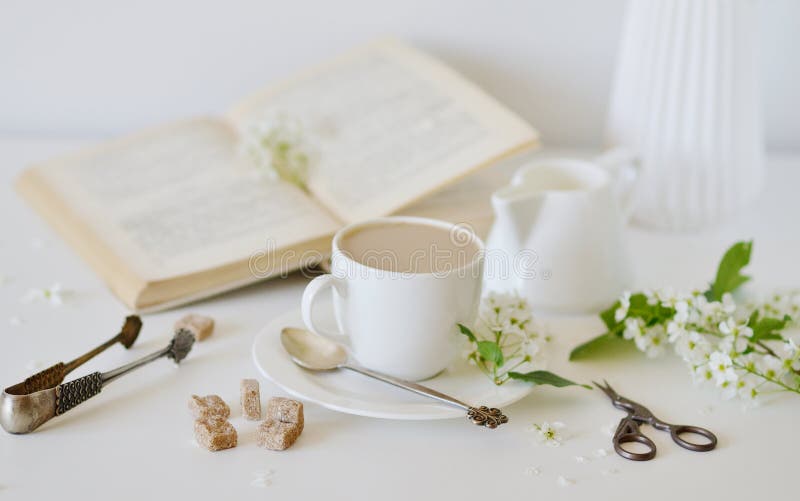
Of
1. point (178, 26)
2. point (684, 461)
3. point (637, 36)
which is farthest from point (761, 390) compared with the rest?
point (178, 26)

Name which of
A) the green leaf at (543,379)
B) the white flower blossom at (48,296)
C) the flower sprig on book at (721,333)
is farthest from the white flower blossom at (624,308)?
the white flower blossom at (48,296)

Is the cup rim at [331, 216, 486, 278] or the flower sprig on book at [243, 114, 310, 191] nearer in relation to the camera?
the cup rim at [331, 216, 486, 278]

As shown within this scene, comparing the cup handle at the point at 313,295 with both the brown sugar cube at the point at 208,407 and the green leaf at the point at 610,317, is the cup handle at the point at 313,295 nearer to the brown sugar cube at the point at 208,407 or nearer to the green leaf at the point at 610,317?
the brown sugar cube at the point at 208,407

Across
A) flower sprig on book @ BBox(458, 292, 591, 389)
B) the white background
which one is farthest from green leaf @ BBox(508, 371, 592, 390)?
the white background

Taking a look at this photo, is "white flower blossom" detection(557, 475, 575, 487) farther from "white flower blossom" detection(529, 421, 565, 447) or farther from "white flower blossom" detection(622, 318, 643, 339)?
"white flower blossom" detection(622, 318, 643, 339)

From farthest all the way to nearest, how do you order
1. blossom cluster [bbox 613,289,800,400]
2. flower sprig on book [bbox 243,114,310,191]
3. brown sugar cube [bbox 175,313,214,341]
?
flower sprig on book [bbox 243,114,310,191], brown sugar cube [bbox 175,313,214,341], blossom cluster [bbox 613,289,800,400]

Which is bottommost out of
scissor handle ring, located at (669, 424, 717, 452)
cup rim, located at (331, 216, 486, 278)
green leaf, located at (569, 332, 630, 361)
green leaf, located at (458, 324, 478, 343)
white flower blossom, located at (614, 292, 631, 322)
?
green leaf, located at (569, 332, 630, 361)

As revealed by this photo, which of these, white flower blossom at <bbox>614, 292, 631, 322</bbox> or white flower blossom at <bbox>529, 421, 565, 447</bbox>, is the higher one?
white flower blossom at <bbox>614, 292, 631, 322</bbox>

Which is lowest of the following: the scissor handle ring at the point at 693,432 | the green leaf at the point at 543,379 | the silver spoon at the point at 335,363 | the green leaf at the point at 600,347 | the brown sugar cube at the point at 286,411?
the green leaf at the point at 600,347
